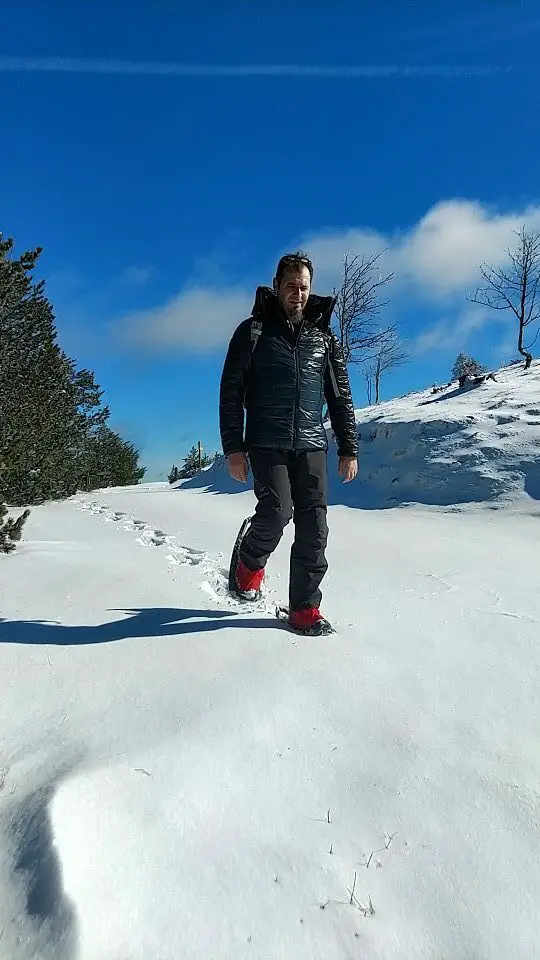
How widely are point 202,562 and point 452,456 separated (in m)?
5.56

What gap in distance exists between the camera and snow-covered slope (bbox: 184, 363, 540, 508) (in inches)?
290

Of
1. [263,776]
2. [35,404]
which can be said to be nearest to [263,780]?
[263,776]

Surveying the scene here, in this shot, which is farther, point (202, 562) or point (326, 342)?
point (202, 562)

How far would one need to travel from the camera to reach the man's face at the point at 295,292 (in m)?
2.80

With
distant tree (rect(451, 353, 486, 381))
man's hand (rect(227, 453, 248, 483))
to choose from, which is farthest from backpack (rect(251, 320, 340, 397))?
distant tree (rect(451, 353, 486, 381))

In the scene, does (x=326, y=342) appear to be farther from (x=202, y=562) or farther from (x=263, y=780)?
(x=263, y=780)

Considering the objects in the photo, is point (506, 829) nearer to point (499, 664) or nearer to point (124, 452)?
point (499, 664)

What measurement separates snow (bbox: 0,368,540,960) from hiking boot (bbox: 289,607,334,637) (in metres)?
0.08

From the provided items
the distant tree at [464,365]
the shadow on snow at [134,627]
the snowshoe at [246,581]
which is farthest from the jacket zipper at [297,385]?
the distant tree at [464,365]

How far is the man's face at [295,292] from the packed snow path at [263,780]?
1.72 metres

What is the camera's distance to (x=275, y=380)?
279 cm

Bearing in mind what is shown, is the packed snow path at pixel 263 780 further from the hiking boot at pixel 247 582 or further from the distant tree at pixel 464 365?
the distant tree at pixel 464 365

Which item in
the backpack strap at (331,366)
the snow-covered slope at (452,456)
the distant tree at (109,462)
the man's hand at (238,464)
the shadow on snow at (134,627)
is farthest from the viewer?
the distant tree at (109,462)

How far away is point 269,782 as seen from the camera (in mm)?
1477
